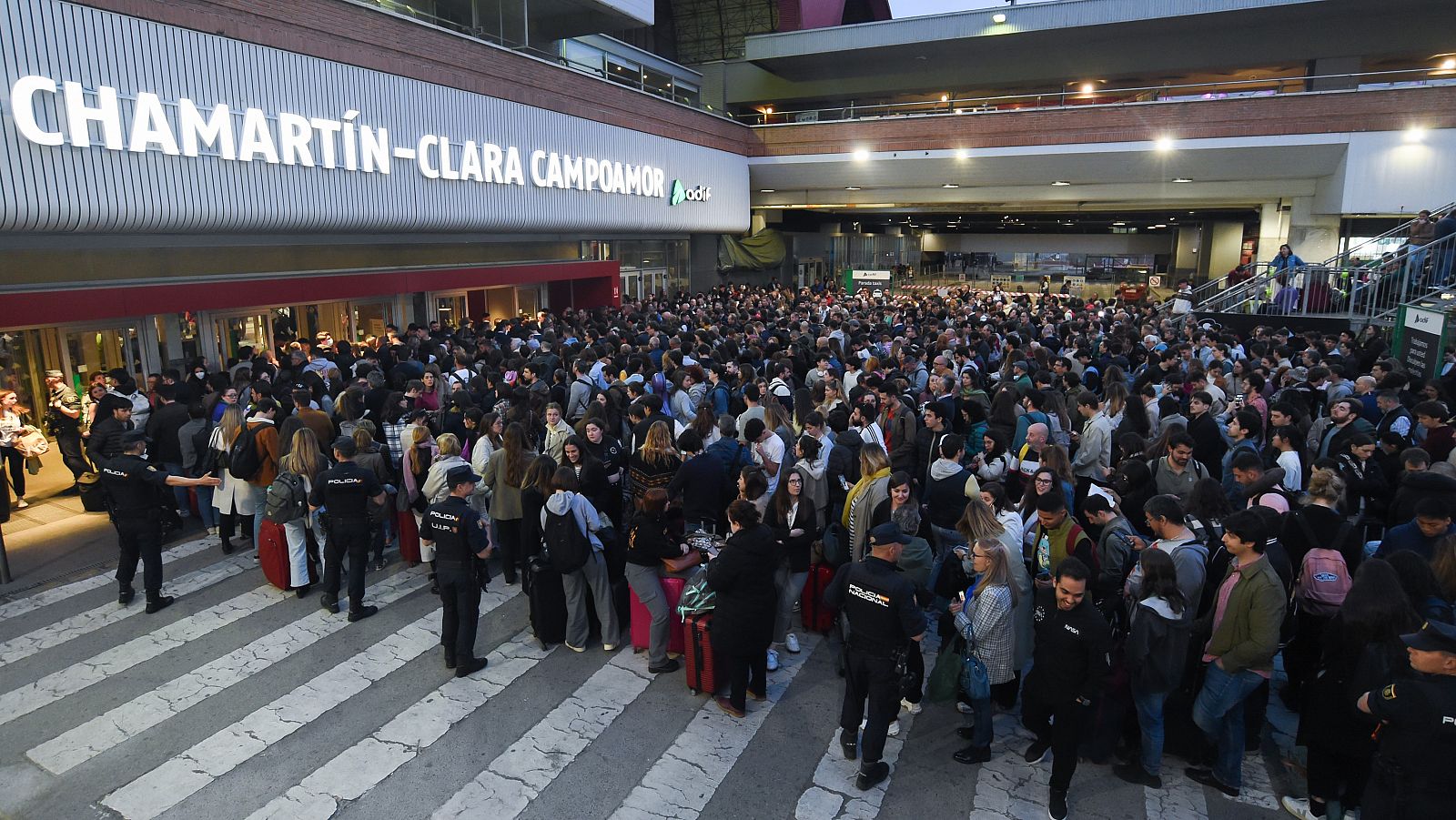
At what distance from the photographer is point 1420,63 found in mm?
24938

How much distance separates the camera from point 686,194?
2570 cm

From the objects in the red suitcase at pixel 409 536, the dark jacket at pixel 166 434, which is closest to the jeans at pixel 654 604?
the red suitcase at pixel 409 536

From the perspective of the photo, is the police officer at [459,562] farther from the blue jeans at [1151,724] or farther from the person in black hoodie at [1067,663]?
the blue jeans at [1151,724]

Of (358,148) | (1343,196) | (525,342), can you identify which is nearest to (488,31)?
(358,148)

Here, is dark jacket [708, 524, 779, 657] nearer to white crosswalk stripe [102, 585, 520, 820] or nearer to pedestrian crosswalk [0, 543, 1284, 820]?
pedestrian crosswalk [0, 543, 1284, 820]

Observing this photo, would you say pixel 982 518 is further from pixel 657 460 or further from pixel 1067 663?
pixel 657 460

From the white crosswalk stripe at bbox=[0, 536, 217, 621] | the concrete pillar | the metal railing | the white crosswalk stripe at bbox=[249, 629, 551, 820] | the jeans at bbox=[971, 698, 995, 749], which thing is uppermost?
the metal railing

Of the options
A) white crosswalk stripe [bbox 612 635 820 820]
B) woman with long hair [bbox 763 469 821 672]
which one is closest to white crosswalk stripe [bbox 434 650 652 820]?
white crosswalk stripe [bbox 612 635 820 820]

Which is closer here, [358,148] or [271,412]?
[271,412]

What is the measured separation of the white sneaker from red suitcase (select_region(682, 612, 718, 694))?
12.3 feet

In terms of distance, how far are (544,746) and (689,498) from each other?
7.46 ft

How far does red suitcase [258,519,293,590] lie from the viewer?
25.1ft

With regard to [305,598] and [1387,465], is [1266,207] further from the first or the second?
[305,598]

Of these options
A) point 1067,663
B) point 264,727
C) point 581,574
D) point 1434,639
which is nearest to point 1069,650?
point 1067,663
